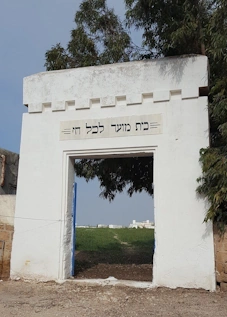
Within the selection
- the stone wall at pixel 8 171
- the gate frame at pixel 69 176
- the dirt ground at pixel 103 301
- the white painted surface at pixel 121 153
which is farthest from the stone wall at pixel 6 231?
the stone wall at pixel 8 171

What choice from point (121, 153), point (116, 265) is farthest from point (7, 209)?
point (116, 265)

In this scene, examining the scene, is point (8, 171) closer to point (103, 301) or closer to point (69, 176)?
point (69, 176)

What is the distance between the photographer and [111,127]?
752 centimetres

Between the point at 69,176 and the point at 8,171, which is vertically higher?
the point at 8,171

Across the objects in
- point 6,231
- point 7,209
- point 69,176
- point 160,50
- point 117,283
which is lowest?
point 117,283

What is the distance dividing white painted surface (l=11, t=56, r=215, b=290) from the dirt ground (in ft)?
1.52

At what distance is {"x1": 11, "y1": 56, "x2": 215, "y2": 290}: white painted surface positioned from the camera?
265 inches

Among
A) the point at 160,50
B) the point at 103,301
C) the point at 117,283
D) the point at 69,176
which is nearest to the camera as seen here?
the point at 103,301

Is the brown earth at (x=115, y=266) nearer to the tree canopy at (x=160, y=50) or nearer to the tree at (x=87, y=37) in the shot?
the tree canopy at (x=160, y=50)

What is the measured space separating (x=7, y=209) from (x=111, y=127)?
283 centimetres

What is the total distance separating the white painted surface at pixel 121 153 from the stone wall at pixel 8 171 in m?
1.61

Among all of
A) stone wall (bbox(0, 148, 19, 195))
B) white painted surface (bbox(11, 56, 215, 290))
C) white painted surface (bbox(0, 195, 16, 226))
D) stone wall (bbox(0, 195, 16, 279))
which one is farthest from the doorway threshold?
stone wall (bbox(0, 148, 19, 195))

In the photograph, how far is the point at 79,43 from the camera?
35.8 ft

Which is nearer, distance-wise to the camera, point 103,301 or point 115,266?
point 103,301
